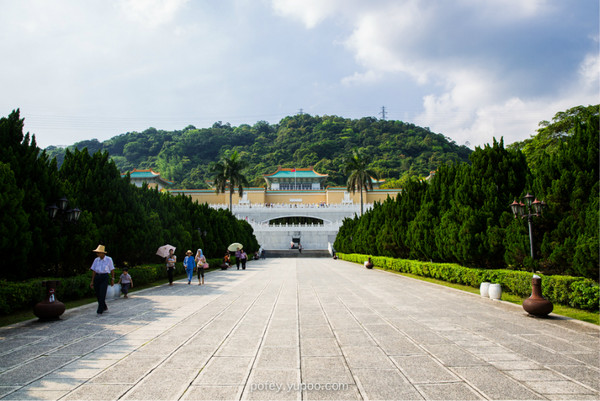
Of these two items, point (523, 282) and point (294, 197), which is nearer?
point (523, 282)

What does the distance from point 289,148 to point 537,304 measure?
9293cm

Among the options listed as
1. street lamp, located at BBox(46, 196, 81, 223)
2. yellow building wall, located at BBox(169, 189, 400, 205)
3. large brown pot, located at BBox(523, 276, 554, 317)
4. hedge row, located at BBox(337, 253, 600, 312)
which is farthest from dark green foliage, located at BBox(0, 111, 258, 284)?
yellow building wall, located at BBox(169, 189, 400, 205)

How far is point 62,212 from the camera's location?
10055 mm

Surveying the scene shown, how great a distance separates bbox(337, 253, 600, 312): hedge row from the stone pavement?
0.97 meters

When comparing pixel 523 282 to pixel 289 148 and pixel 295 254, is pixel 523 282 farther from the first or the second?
pixel 289 148

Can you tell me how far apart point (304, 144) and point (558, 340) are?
94154mm

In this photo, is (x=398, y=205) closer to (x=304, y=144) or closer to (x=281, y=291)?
(x=281, y=291)

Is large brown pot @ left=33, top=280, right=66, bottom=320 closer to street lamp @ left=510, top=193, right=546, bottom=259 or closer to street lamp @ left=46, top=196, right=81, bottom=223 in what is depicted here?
street lamp @ left=46, top=196, right=81, bottom=223

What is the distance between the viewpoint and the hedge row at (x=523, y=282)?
8000 mm

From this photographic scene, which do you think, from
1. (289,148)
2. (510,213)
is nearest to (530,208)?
(510,213)

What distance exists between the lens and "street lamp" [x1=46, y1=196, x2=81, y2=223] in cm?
965

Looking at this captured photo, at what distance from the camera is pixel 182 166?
9394 centimetres

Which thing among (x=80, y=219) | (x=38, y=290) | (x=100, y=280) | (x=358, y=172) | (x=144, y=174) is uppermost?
(x=144, y=174)

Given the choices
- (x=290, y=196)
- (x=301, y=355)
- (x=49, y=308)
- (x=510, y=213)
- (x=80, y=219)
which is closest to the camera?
(x=301, y=355)
